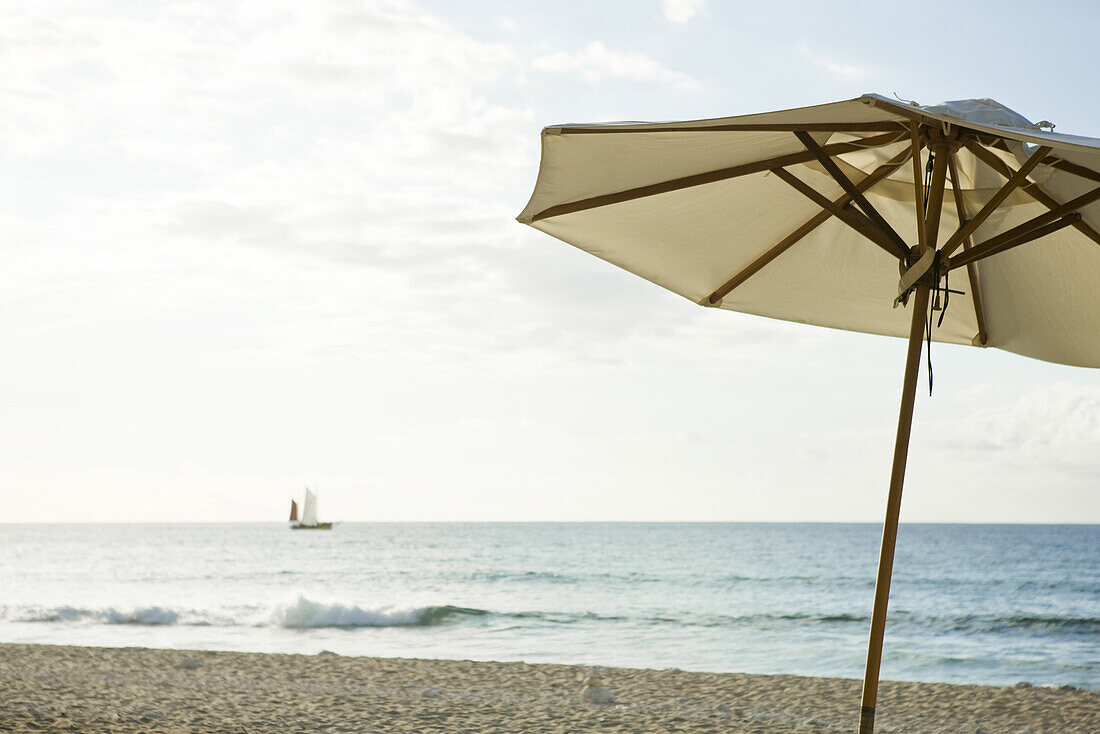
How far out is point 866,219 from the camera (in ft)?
9.65

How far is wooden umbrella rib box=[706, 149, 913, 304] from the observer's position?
336cm

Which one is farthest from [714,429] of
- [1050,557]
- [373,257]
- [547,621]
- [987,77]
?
[987,77]

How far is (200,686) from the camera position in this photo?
7.04 m

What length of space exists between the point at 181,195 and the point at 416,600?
1088 cm

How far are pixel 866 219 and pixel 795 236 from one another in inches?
27.9

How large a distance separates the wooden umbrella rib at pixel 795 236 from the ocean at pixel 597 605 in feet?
29.3

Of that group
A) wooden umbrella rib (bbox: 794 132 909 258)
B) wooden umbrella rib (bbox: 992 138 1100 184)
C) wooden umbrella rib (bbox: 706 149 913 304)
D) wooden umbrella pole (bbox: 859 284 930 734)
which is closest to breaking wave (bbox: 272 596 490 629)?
wooden umbrella rib (bbox: 706 149 913 304)

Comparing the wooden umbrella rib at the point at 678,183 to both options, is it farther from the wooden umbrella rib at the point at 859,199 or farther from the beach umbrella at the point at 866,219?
the wooden umbrella rib at the point at 859,199

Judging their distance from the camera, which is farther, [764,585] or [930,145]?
[764,585]

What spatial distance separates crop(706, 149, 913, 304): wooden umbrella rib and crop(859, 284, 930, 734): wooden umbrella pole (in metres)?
0.69

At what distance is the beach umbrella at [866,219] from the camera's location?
2.68 meters

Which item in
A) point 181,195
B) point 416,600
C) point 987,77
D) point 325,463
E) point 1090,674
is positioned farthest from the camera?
point 325,463

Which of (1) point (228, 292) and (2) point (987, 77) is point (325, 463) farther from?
(2) point (987, 77)

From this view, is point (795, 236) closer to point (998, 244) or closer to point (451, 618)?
point (998, 244)
